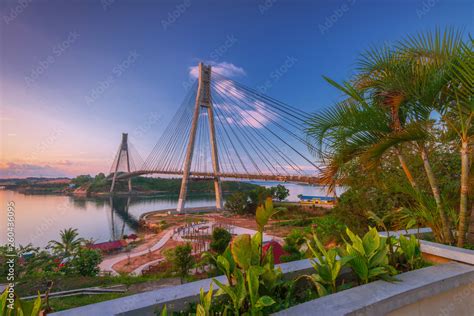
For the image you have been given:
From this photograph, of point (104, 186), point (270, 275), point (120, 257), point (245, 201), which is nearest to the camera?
point (270, 275)

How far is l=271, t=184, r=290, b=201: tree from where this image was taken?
25891 mm

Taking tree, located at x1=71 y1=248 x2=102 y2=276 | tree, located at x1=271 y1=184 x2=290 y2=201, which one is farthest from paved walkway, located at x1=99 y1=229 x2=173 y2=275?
tree, located at x1=271 y1=184 x2=290 y2=201

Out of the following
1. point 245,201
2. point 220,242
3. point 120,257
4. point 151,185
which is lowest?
point 120,257

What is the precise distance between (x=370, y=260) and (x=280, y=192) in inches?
994

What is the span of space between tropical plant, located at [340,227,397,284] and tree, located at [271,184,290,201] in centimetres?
2462

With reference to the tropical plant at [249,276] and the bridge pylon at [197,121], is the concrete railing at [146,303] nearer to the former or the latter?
the tropical plant at [249,276]

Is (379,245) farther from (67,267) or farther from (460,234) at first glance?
(67,267)

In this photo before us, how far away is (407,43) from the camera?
1974 millimetres

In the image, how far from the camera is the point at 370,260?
4.12ft

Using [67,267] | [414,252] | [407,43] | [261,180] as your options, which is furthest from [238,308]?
[261,180]

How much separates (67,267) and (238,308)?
7.80 meters

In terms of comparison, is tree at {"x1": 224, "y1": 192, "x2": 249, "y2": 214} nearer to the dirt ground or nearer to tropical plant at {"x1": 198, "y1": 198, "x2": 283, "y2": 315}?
the dirt ground

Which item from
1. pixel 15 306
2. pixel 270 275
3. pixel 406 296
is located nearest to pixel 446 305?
pixel 406 296

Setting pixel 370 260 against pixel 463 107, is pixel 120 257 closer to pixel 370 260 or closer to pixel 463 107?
pixel 370 260
